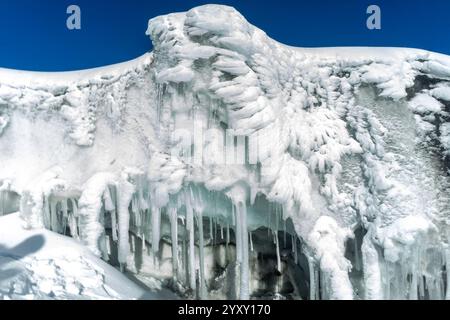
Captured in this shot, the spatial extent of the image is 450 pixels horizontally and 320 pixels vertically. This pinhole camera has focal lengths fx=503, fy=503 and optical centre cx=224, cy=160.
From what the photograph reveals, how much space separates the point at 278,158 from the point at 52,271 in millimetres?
4289

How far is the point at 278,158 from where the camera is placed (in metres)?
9.14

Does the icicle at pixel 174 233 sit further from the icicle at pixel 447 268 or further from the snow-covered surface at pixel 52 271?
the icicle at pixel 447 268

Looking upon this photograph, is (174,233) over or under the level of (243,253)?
over

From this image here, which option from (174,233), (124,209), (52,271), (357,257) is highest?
(124,209)

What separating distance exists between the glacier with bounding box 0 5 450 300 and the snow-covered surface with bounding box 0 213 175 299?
22.8 inches

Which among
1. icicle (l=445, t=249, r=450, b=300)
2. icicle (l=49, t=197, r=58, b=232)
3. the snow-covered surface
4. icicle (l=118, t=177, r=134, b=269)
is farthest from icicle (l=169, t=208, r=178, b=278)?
icicle (l=445, t=249, r=450, b=300)

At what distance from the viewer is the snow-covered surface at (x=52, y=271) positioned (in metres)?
7.29

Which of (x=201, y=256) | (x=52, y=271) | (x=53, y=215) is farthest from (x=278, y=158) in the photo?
(x=53, y=215)

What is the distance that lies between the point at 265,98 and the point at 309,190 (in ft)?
6.23

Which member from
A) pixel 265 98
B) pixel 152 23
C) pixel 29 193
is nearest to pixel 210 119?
pixel 265 98

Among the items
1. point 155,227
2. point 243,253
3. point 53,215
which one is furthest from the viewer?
point 53,215

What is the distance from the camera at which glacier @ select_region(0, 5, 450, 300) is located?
29.2ft

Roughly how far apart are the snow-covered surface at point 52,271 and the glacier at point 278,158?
580mm

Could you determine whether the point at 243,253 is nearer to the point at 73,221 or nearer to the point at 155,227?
A: the point at 155,227
